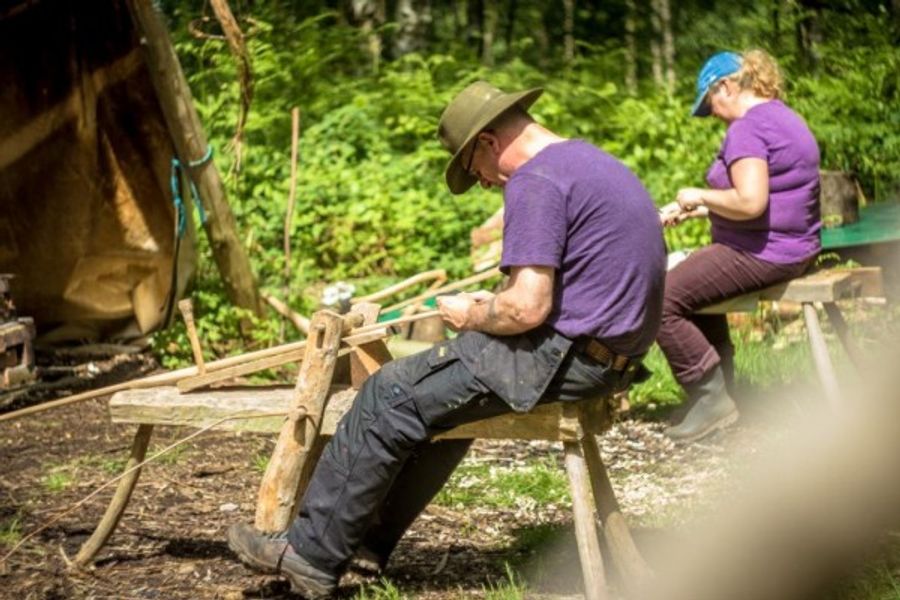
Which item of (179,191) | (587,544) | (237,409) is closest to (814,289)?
(587,544)

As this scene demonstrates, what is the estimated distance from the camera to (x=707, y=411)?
6.70m

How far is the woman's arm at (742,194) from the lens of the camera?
627cm

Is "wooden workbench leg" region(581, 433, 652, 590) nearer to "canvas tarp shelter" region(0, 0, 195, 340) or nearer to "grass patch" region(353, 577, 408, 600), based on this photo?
"grass patch" region(353, 577, 408, 600)

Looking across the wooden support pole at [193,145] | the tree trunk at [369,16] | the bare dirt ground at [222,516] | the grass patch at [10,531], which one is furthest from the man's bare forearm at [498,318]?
the tree trunk at [369,16]

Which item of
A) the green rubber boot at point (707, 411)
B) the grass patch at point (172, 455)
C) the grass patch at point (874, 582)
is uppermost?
the grass patch at point (172, 455)

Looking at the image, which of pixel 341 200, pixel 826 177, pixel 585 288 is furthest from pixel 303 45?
pixel 585 288

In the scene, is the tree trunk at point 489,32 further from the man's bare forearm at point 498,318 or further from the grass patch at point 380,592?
the man's bare forearm at point 498,318

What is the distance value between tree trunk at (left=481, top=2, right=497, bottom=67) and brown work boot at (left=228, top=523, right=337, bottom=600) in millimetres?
15437

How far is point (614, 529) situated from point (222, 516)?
6.17 ft

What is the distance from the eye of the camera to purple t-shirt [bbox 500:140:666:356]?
4.07 metres

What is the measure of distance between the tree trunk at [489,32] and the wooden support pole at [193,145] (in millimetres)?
11406

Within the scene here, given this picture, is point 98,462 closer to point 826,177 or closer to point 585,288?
point 585,288

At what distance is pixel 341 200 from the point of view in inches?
434

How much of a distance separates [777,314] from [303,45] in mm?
6936
